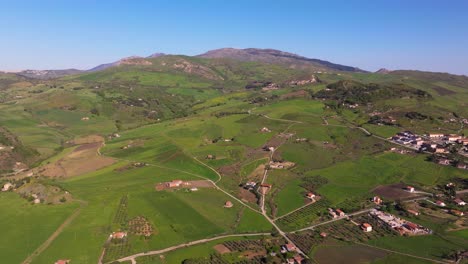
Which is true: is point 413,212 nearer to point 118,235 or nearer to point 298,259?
point 298,259

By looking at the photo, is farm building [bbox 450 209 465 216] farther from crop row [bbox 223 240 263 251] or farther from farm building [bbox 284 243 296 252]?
crop row [bbox 223 240 263 251]

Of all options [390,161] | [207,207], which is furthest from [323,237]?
[390,161]

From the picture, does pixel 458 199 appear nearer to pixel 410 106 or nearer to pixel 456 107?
pixel 410 106

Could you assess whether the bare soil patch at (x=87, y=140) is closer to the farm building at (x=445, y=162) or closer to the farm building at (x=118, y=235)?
the farm building at (x=118, y=235)

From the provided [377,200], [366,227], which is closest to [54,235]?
[366,227]

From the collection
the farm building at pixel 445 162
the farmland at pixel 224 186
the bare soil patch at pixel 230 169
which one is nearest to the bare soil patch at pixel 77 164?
the farmland at pixel 224 186

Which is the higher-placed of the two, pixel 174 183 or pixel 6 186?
pixel 6 186

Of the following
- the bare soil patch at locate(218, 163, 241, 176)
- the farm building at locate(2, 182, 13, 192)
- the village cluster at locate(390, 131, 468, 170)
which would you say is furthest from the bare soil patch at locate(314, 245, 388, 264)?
the farm building at locate(2, 182, 13, 192)
